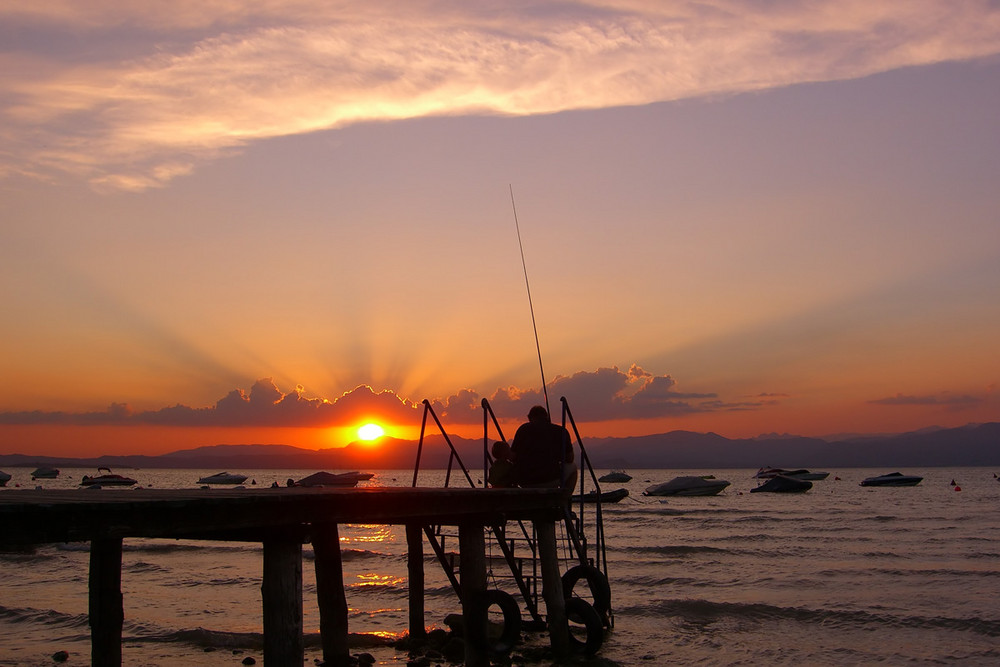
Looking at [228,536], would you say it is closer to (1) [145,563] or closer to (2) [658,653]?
(2) [658,653]

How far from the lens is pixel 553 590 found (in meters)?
15.1

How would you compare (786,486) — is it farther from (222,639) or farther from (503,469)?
(503,469)

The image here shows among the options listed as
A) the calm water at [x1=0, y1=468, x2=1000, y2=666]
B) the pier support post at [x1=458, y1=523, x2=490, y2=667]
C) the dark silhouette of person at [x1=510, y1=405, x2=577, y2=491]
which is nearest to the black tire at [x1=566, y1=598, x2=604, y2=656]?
the calm water at [x1=0, y1=468, x2=1000, y2=666]

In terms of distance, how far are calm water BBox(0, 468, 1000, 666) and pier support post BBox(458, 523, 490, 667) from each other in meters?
3.06

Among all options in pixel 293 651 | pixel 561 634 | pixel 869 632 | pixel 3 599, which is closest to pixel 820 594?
pixel 869 632

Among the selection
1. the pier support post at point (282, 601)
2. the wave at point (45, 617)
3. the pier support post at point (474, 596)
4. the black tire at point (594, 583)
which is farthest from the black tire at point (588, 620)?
the wave at point (45, 617)

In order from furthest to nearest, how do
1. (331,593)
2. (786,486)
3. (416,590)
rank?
(786,486)
(416,590)
(331,593)

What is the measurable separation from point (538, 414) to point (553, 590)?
3.03 meters

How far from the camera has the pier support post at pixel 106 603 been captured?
26.7 ft

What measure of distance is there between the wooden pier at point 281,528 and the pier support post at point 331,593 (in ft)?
0.05

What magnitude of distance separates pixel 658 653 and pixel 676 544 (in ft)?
78.1

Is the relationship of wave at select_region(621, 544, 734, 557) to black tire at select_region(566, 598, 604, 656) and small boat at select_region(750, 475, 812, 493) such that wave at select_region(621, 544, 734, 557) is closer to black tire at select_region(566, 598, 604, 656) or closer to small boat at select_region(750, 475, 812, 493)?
black tire at select_region(566, 598, 604, 656)

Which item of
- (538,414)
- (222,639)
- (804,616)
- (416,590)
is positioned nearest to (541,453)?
(538,414)

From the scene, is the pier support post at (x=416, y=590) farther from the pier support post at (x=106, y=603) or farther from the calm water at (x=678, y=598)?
the pier support post at (x=106, y=603)
